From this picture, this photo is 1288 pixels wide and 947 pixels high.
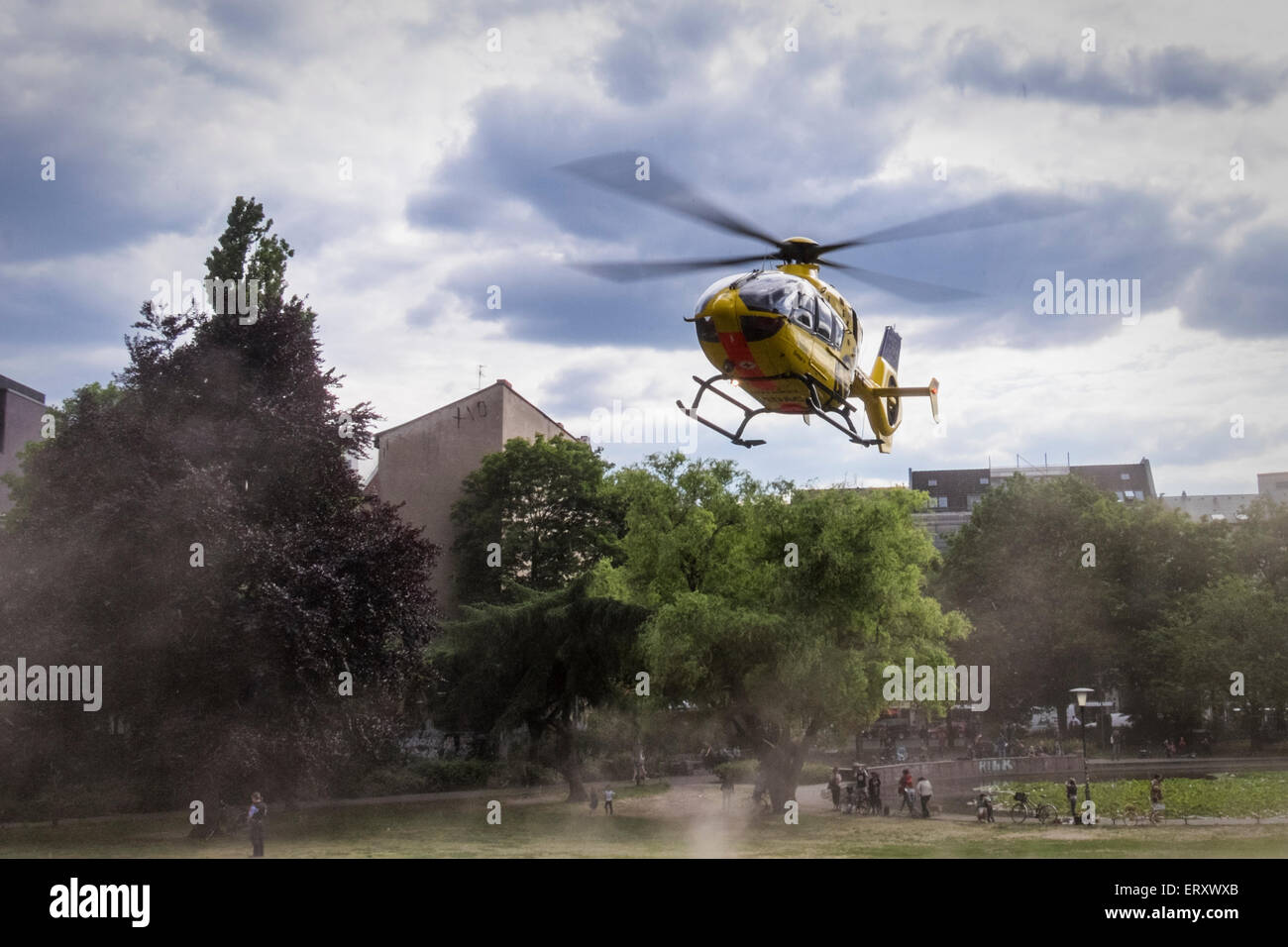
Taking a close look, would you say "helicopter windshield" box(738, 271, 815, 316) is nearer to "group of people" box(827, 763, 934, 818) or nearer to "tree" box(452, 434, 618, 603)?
"group of people" box(827, 763, 934, 818)

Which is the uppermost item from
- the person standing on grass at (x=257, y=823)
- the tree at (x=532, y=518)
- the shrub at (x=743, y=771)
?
the tree at (x=532, y=518)

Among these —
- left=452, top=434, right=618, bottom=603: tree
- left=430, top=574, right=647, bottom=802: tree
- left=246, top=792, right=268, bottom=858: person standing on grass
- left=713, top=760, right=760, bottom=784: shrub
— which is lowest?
left=713, top=760, right=760, bottom=784: shrub

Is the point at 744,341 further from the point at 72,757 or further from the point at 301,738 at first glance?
the point at 72,757

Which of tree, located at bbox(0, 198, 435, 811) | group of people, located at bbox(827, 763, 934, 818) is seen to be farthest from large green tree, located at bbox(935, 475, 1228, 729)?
tree, located at bbox(0, 198, 435, 811)

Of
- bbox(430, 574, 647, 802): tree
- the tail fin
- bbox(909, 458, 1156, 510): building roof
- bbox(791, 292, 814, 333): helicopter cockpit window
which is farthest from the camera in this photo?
bbox(909, 458, 1156, 510): building roof

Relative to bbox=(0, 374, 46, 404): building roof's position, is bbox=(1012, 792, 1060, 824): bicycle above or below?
below

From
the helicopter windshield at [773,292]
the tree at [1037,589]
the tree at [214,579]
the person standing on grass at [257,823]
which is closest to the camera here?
the helicopter windshield at [773,292]

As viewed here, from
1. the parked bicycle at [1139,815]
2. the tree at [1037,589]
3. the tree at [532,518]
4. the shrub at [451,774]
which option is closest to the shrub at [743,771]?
the shrub at [451,774]

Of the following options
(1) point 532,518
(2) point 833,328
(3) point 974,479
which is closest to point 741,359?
(2) point 833,328

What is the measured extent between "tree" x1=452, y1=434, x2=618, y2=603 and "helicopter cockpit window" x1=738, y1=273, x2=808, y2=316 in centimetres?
3310

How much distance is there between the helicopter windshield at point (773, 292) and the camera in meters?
21.9

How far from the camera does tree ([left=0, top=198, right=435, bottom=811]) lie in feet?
107

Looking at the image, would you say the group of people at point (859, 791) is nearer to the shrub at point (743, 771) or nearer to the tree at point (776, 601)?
the tree at point (776, 601)

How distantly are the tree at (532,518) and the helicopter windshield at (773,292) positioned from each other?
3303cm
